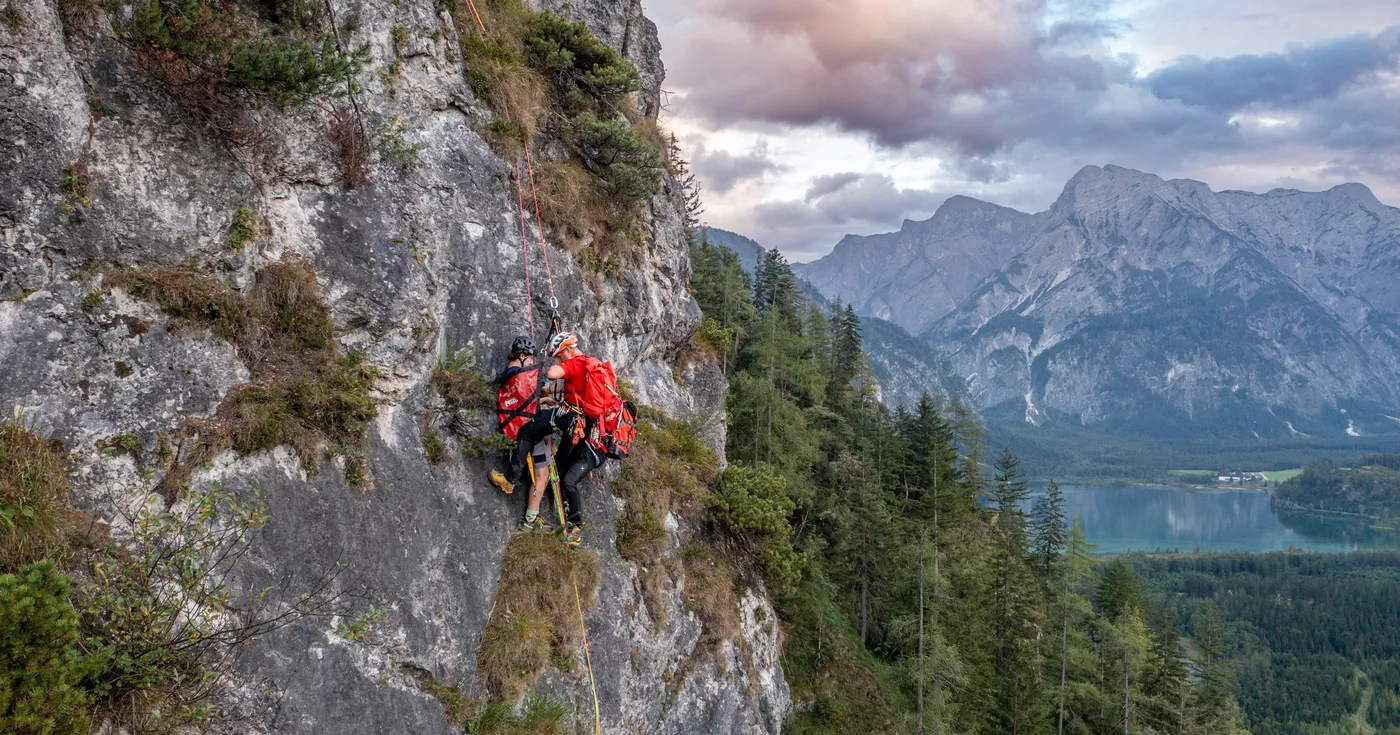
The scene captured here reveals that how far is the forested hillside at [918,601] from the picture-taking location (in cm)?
2495

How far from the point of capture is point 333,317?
8117 millimetres

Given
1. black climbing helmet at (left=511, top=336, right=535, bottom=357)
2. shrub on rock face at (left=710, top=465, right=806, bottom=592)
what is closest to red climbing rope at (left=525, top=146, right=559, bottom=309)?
black climbing helmet at (left=511, top=336, right=535, bottom=357)

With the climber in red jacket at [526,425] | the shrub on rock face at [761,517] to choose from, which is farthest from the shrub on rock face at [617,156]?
the shrub on rock face at [761,517]

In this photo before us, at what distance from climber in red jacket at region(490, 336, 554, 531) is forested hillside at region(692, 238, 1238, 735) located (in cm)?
1024

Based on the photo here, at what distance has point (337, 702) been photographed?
6.57 meters

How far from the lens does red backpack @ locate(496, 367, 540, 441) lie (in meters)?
9.37

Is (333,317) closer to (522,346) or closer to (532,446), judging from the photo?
(522,346)

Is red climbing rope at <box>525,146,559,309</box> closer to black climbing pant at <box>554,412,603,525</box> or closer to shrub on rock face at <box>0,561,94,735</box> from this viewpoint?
black climbing pant at <box>554,412,603,525</box>

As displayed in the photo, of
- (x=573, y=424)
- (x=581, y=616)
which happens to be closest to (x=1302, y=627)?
(x=581, y=616)

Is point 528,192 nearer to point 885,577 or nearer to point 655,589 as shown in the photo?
point 655,589

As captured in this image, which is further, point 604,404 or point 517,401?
point 604,404

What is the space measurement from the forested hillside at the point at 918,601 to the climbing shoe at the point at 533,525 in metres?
10.4

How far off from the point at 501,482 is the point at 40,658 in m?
5.27

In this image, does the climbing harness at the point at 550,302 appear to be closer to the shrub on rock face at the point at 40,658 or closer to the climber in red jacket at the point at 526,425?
the climber in red jacket at the point at 526,425
